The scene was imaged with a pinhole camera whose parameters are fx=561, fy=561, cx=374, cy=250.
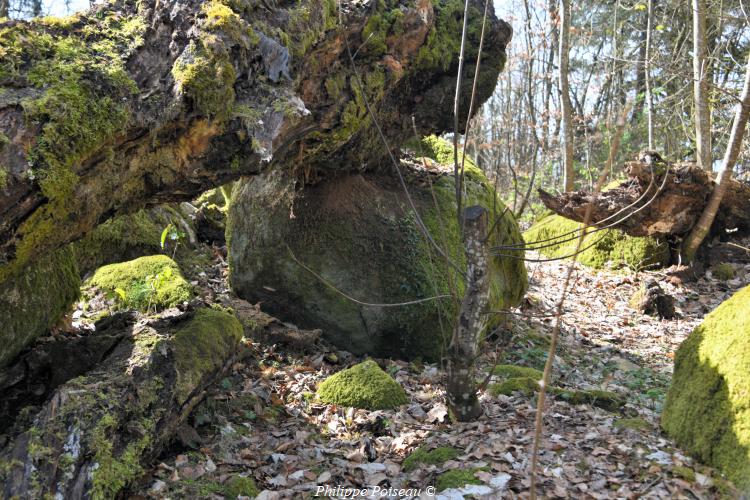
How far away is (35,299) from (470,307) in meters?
2.99

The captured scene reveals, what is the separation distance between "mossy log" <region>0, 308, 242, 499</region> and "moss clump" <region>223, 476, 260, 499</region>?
52cm

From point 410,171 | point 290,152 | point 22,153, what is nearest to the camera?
point 22,153

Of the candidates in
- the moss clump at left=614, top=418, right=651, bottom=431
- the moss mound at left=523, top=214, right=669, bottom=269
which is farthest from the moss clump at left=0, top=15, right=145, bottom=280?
the moss mound at left=523, top=214, right=669, bottom=269

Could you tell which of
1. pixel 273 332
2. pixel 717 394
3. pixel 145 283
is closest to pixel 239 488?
pixel 145 283

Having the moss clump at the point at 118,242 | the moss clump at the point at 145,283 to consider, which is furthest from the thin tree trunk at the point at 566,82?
the moss clump at the point at 145,283

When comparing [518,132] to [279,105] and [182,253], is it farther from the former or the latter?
[279,105]

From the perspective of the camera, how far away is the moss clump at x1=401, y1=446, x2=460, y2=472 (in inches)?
145

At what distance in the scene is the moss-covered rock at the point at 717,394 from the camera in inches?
126

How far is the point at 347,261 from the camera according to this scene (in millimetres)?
6406

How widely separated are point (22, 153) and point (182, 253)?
17.0 feet

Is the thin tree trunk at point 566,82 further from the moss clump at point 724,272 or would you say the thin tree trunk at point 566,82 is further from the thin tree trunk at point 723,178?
the moss clump at point 724,272

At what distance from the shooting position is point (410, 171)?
7.48 m

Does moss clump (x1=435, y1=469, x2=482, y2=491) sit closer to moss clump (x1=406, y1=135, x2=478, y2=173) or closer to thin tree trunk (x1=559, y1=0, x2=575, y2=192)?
moss clump (x1=406, y1=135, x2=478, y2=173)

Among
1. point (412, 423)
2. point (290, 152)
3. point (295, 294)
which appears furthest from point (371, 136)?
point (412, 423)
